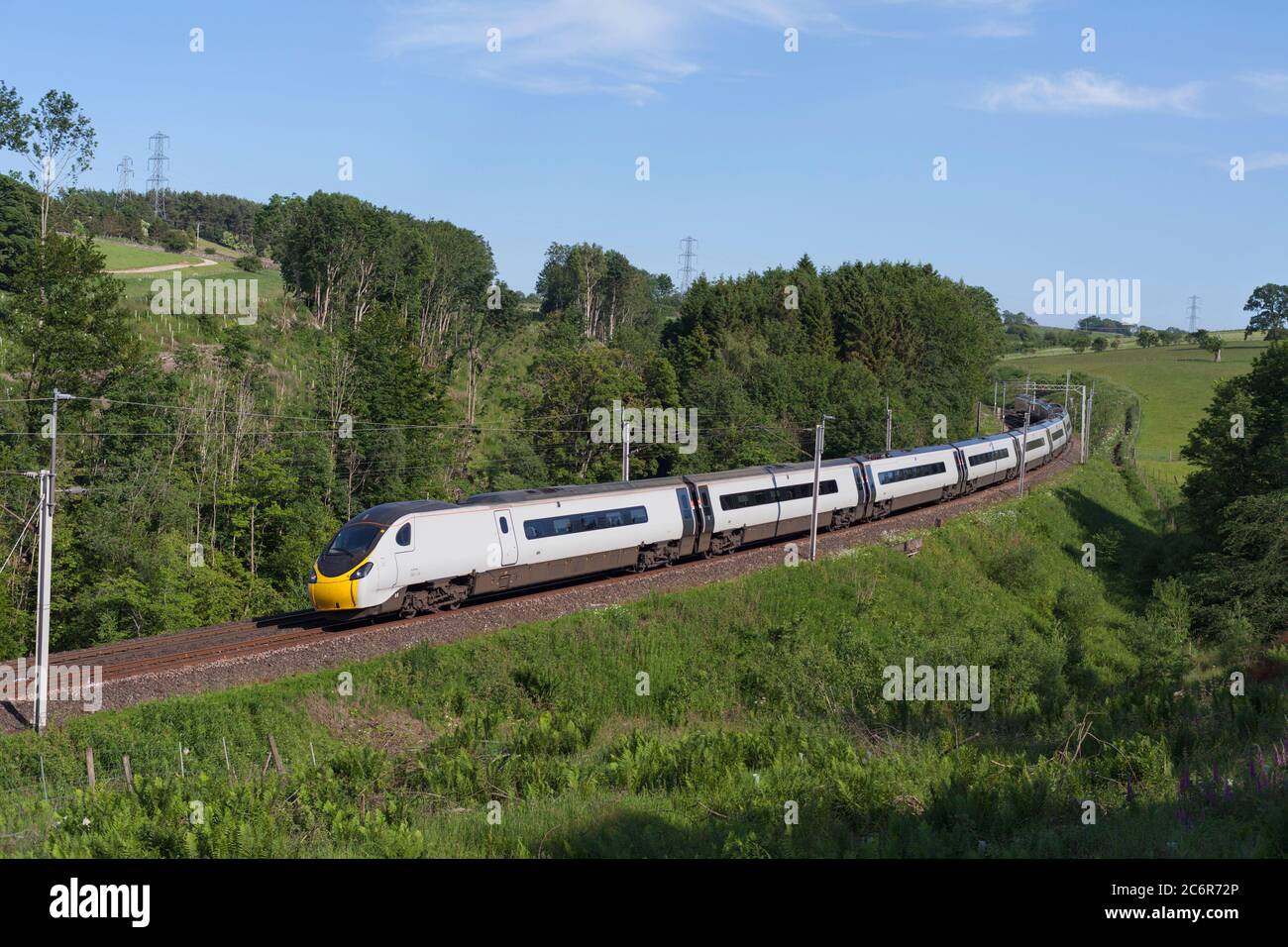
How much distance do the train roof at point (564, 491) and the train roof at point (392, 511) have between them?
1.16m

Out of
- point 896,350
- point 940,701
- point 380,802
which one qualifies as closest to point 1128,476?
point 896,350

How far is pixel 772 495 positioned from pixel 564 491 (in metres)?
11.0

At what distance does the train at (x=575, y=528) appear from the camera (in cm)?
2536

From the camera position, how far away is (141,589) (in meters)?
38.1

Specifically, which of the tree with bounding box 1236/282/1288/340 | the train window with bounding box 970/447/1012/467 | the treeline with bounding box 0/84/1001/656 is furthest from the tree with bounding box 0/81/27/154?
the tree with bounding box 1236/282/1288/340

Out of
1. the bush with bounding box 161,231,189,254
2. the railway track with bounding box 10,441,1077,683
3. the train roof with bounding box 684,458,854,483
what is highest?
the bush with bounding box 161,231,189,254

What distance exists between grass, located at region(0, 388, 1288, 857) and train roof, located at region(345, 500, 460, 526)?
130 inches

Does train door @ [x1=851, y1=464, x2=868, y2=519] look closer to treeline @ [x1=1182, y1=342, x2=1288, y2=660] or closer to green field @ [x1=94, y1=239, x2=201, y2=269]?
treeline @ [x1=1182, y1=342, x2=1288, y2=660]

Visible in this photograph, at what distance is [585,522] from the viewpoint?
102 feet

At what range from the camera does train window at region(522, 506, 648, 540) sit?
2941cm

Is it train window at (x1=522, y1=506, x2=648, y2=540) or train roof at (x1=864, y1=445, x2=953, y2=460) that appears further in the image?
train roof at (x1=864, y1=445, x2=953, y2=460)
